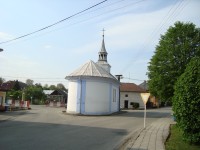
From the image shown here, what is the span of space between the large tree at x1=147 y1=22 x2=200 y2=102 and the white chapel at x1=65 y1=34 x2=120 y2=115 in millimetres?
7108

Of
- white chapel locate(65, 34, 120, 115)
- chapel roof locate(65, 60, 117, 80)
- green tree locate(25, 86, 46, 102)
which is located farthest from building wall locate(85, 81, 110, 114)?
green tree locate(25, 86, 46, 102)

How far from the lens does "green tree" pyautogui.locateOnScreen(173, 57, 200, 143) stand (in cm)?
1152

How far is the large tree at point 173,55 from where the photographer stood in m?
29.5

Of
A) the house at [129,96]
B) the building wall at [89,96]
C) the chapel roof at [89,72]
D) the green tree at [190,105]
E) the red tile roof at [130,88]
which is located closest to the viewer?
the green tree at [190,105]

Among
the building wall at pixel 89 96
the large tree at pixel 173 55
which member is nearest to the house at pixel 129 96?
the building wall at pixel 89 96

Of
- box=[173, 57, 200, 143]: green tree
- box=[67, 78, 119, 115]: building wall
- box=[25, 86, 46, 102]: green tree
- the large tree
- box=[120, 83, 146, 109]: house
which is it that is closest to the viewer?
box=[173, 57, 200, 143]: green tree

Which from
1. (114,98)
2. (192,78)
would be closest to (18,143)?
(192,78)

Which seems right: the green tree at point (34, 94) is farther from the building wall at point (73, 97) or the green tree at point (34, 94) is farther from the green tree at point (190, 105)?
the green tree at point (190, 105)

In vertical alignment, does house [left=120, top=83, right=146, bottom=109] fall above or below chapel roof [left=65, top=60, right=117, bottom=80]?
below

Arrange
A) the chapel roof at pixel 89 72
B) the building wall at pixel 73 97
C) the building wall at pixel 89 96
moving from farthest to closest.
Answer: the chapel roof at pixel 89 72, the building wall at pixel 73 97, the building wall at pixel 89 96

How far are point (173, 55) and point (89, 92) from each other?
36.4 ft

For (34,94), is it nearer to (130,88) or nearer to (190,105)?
(130,88)

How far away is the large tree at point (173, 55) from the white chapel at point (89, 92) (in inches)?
280

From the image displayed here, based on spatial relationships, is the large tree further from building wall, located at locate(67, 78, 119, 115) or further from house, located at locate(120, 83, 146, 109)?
house, located at locate(120, 83, 146, 109)
